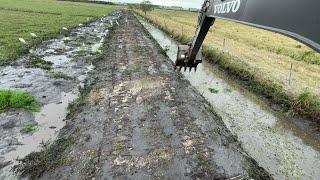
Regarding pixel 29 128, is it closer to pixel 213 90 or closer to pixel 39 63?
pixel 213 90

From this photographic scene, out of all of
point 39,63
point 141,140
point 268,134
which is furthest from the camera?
point 39,63

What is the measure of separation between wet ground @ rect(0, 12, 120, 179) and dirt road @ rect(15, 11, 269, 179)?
13.2 inches

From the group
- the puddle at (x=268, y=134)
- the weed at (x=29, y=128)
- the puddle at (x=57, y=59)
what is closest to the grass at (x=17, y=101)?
the weed at (x=29, y=128)

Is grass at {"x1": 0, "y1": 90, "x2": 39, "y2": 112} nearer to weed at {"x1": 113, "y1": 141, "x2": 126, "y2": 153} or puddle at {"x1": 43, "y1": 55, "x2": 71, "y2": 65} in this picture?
weed at {"x1": 113, "y1": 141, "x2": 126, "y2": 153}

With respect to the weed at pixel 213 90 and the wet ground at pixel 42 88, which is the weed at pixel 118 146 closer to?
the wet ground at pixel 42 88

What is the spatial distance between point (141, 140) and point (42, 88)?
4.97 m

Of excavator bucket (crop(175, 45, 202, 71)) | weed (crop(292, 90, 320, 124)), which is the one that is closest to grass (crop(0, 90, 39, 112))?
excavator bucket (crop(175, 45, 202, 71))

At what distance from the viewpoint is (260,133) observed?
8438 millimetres

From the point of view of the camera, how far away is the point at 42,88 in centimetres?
1065

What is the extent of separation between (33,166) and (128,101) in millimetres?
3840

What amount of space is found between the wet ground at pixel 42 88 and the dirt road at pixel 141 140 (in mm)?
335

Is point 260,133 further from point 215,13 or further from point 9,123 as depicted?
point 9,123

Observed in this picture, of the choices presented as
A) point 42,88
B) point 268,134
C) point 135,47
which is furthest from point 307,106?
point 135,47

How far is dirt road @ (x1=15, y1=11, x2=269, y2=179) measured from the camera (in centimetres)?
588
